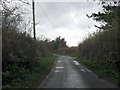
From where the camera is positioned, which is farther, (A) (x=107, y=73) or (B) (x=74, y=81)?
(A) (x=107, y=73)

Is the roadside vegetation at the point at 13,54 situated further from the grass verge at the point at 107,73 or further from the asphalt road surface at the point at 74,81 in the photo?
the grass verge at the point at 107,73

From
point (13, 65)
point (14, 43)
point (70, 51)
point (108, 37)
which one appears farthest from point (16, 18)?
point (70, 51)

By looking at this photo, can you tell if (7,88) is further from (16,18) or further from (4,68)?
(16,18)

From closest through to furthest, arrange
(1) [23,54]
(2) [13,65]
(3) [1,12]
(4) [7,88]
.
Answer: (4) [7,88] → (3) [1,12] → (2) [13,65] → (1) [23,54]

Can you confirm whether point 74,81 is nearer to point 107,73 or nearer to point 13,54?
point 13,54


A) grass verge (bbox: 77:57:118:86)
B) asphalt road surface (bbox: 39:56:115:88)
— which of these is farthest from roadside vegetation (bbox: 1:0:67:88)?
grass verge (bbox: 77:57:118:86)

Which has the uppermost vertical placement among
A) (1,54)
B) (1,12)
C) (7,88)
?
(1,12)

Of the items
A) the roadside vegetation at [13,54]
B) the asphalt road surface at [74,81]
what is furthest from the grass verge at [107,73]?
the roadside vegetation at [13,54]

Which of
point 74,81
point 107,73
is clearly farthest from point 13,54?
point 107,73

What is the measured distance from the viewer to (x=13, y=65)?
2355cm

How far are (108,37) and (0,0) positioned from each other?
1627 cm

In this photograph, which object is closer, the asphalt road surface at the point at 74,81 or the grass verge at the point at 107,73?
the asphalt road surface at the point at 74,81

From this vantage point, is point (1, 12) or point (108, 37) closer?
point (1, 12)

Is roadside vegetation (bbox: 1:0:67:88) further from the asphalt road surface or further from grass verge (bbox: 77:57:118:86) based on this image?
grass verge (bbox: 77:57:118:86)
